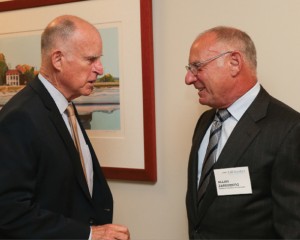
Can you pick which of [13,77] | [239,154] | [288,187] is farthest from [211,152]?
[13,77]

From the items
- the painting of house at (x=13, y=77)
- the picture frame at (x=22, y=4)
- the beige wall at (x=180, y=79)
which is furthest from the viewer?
the painting of house at (x=13, y=77)

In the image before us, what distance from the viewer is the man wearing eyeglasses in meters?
1.25

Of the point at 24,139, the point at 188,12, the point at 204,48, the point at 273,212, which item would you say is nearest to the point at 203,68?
the point at 204,48

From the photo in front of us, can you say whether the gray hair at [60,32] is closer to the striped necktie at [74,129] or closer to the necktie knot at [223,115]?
the striped necktie at [74,129]

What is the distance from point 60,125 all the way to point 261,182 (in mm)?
741

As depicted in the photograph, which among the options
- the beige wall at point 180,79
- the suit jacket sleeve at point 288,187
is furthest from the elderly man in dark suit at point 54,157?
the suit jacket sleeve at point 288,187

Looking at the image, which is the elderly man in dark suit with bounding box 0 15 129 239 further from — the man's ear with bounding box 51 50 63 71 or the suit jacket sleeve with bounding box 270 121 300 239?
the suit jacket sleeve with bounding box 270 121 300 239

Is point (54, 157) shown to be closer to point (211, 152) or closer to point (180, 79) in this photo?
point (211, 152)

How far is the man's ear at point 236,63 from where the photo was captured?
1431 mm

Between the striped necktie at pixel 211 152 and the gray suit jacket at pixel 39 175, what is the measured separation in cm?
44

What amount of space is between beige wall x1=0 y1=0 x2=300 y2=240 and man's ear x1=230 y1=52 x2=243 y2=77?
0.88 feet

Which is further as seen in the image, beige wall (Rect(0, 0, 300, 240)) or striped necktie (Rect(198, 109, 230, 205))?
beige wall (Rect(0, 0, 300, 240))

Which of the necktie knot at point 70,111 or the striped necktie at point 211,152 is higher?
the necktie knot at point 70,111

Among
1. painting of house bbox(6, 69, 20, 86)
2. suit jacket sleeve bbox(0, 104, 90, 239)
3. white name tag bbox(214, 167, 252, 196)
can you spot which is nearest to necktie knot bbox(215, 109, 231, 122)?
white name tag bbox(214, 167, 252, 196)
